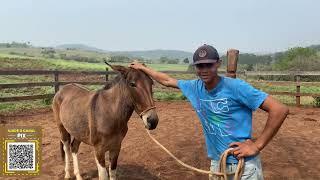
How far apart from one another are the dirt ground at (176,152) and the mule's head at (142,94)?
6.49 ft

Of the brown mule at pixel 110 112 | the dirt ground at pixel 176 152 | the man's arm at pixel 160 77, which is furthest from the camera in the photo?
the dirt ground at pixel 176 152

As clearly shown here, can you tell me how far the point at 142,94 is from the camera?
4418mm

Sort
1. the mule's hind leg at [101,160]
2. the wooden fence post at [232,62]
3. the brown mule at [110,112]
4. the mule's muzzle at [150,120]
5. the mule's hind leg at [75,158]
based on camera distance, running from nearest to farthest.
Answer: the mule's muzzle at [150,120] → the brown mule at [110,112] → the mule's hind leg at [101,160] → the wooden fence post at [232,62] → the mule's hind leg at [75,158]

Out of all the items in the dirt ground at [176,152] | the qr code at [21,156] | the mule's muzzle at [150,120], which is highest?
the mule's muzzle at [150,120]

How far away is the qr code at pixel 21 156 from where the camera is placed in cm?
547

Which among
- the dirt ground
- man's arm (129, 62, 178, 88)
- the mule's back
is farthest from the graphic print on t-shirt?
the dirt ground

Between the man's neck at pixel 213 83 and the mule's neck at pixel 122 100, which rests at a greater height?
the man's neck at pixel 213 83

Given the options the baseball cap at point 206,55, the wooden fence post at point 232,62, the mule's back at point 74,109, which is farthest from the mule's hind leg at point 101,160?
the baseball cap at point 206,55

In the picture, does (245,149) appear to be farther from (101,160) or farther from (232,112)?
(101,160)

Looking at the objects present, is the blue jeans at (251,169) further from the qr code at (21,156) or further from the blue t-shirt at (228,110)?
the qr code at (21,156)

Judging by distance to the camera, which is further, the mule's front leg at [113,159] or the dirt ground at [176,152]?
the dirt ground at [176,152]

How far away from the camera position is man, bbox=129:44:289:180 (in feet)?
8.94

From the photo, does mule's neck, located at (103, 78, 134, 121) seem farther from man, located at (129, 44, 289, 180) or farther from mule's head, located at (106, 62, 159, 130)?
man, located at (129, 44, 289, 180)

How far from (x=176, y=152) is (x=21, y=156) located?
118 inches
